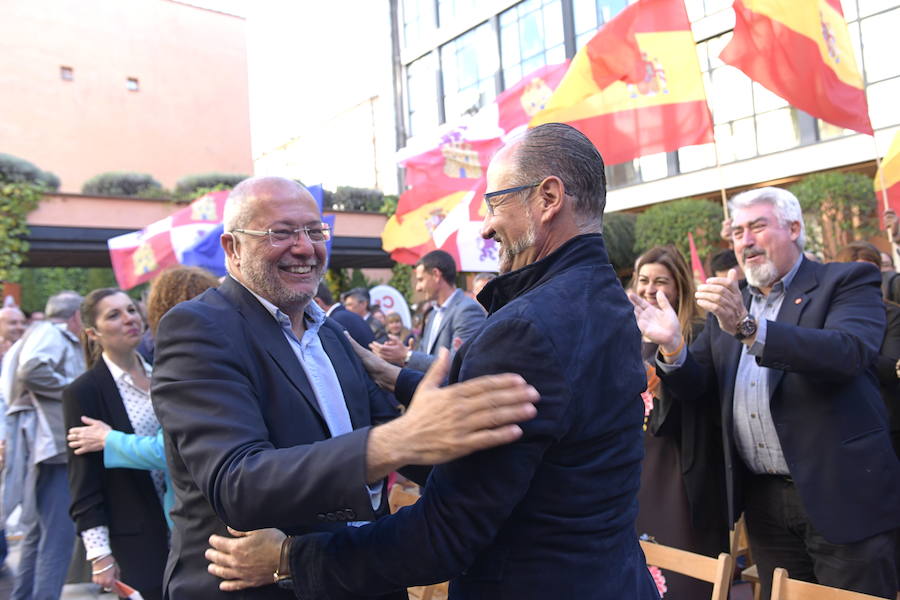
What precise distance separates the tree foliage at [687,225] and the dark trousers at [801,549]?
1326 centimetres

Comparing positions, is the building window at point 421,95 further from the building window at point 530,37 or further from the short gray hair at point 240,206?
the short gray hair at point 240,206

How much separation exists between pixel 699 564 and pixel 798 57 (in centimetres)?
356

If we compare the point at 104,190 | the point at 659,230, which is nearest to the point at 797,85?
the point at 659,230

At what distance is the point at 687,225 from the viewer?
1592cm

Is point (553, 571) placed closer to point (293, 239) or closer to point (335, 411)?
point (335, 411)

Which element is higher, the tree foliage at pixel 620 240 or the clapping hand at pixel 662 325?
the tree foliage at pixel 620 240

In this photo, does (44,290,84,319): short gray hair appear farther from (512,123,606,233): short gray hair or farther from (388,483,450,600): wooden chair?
(512,123,606,233): short gray hair

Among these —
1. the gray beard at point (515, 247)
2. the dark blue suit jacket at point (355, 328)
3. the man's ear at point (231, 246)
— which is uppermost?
the man's ear at point (231, 246)

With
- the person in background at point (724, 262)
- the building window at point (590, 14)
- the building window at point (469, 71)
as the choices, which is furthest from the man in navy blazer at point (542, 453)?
the building window at point (469, 71)

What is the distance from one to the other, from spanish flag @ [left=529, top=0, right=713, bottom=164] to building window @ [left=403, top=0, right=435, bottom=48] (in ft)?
75.9

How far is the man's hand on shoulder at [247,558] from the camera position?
1.61 meters

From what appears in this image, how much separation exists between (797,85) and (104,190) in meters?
15.6

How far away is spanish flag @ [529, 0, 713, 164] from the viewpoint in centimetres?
524

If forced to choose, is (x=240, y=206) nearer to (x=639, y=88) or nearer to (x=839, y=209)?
(x=639, y=88)
